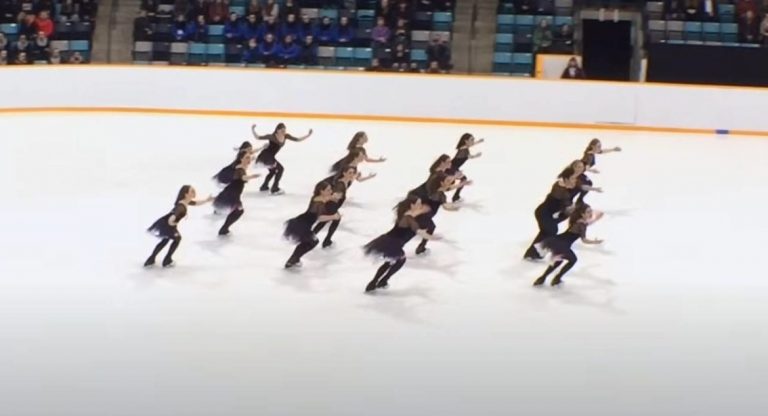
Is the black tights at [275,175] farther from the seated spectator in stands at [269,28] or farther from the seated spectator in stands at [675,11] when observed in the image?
the seated spectator in stands at [675,11]

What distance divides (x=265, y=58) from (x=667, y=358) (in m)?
11.3

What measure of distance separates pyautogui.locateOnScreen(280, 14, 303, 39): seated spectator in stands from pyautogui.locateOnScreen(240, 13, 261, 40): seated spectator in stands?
0.39m

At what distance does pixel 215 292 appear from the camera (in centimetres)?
899

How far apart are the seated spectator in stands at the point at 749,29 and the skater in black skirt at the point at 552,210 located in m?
9.46

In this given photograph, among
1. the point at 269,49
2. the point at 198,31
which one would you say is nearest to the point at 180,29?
the point at 198,31

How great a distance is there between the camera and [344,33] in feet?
61.2

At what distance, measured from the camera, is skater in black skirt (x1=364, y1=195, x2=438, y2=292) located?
8.84 m

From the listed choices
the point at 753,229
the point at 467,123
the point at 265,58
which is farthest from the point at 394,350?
the point at 265,58

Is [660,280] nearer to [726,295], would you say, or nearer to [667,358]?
[726,295]

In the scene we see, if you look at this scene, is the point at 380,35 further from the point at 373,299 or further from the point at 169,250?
the point at 373,299

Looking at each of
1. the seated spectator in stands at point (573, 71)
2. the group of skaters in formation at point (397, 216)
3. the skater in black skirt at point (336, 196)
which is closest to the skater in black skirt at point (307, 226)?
the group of skaters in formation at point (397, 216)

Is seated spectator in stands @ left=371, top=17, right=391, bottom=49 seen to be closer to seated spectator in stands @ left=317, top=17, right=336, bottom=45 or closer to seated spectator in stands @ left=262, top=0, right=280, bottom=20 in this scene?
seated spectator in stands @ left=317, top=17, right=336, bottom=45

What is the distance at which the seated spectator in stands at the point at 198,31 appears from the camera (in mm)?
18703

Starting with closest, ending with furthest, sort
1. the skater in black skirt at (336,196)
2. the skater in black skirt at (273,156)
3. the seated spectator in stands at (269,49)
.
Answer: the skater in black skirt at (336,196) < the skater in black skirt at (273,156) < the seated spectator in stands at (269,49)
